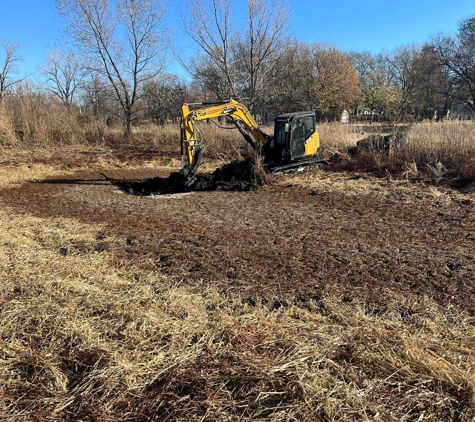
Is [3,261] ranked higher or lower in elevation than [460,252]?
higher

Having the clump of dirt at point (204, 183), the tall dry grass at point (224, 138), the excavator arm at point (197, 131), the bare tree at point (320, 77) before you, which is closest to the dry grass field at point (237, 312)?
the clump of dirt at point (204, 183)

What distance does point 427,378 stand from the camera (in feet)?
7.93

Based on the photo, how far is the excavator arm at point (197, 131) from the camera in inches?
376

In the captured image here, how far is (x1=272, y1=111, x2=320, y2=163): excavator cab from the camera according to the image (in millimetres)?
11528

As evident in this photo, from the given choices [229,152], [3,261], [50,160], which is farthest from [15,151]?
[3,261]

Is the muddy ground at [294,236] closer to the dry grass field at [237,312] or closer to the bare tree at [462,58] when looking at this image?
the dry grass field at [237,312]

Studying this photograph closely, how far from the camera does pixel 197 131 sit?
32.8 feet

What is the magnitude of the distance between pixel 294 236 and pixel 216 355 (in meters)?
3.46

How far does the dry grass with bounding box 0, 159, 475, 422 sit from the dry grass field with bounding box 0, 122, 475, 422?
0.01 meters

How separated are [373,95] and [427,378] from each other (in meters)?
47.3

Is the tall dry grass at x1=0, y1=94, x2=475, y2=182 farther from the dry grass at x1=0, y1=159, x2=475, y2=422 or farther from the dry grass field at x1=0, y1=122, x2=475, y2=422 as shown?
the dry grass at x1=0, y1=159, x2=475, y2=422

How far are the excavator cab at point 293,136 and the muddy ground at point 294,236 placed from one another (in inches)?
71.5

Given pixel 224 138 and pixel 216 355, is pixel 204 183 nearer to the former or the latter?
pixel 216 355

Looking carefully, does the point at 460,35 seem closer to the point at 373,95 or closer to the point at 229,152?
the point at 373,95
